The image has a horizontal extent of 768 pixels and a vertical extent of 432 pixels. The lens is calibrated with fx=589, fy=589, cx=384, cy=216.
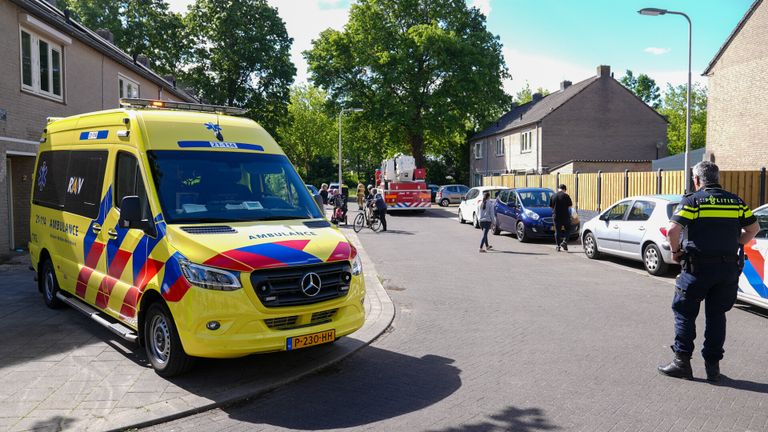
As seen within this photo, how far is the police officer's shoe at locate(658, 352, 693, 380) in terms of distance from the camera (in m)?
5.25

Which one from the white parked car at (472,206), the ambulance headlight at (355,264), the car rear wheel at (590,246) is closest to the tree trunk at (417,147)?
the white parked car at (472,206)

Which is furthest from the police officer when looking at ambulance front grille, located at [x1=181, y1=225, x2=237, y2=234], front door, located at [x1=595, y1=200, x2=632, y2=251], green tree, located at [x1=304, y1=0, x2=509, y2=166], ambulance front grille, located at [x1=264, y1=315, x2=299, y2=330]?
green tree, located at [x1=304, y1=0, x2=509, y2=166]

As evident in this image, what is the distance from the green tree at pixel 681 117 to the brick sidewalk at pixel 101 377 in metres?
68.4

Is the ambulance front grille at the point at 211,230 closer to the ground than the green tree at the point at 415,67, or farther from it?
closer to the ground

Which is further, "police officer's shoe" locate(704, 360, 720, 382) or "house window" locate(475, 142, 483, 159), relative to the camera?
"house window" locate(475, 142, 483, 159)

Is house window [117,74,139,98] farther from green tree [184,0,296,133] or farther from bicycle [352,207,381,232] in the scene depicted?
green tree [184,0,296,133]

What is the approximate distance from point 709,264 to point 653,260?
6699mm

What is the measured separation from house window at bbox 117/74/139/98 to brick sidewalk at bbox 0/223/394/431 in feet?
44.4

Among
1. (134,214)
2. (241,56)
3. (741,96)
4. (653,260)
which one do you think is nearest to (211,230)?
(134,214)

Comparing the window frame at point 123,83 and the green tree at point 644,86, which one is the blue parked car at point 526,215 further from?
the green tree at point 644,86

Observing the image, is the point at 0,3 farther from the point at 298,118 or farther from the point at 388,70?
Answer: the point at 298,118

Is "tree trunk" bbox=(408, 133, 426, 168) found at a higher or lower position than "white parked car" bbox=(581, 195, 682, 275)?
higher

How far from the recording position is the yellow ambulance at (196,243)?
4.77 m

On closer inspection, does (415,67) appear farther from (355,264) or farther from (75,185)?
(355,264)
